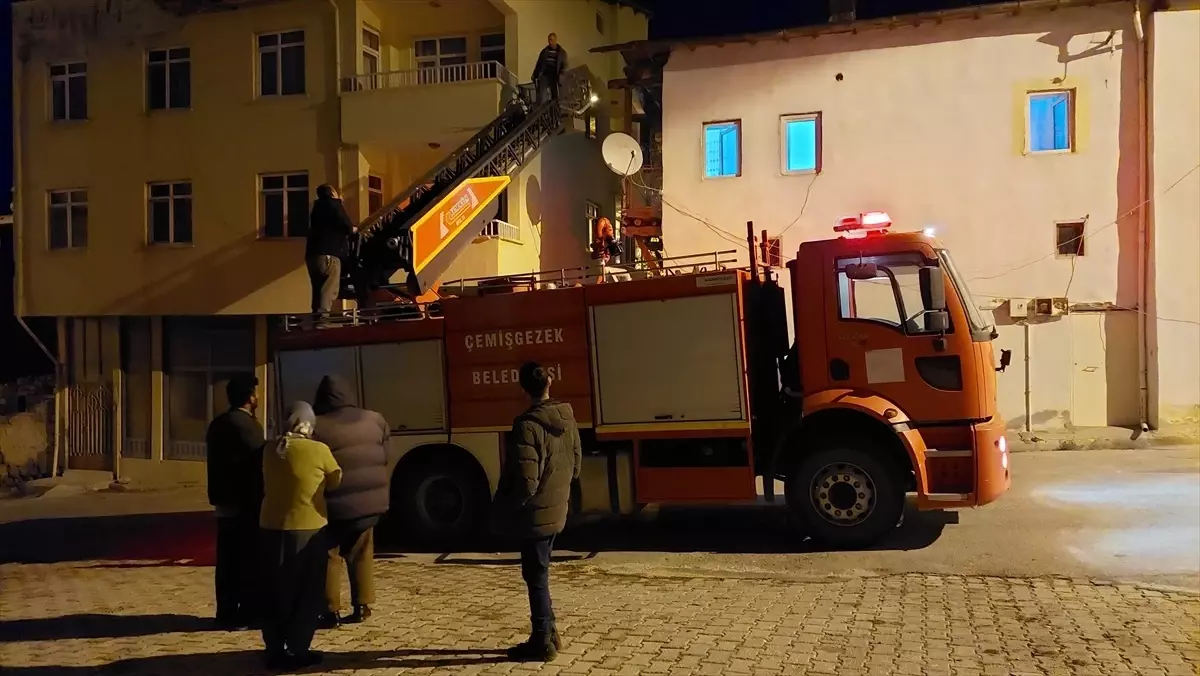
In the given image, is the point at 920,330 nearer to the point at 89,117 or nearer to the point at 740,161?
the point at 740,161

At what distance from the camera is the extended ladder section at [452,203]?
1088 cm

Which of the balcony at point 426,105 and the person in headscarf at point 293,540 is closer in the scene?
the person in headscarf at point 293,540

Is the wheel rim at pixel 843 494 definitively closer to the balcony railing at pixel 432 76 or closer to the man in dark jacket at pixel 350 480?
the man in dark jacket at pixel 350 480

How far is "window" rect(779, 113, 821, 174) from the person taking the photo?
15242mm

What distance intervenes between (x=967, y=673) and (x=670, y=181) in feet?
40.0

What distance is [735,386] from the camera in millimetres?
7828

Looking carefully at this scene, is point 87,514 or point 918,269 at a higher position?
point 918,269

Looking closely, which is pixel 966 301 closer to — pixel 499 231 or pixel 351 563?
pixel 351 563

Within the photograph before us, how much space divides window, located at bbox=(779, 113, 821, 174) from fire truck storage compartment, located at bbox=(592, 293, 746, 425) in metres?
8.21

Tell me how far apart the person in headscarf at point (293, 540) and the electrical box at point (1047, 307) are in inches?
482

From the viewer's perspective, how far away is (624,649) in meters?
5.30

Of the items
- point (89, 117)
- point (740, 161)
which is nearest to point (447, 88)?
point (740, 161)

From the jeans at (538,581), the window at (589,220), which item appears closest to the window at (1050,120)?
the window at (589,220)

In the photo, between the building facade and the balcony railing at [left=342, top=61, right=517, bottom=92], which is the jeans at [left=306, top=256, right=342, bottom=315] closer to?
the balcony railing at [left=342, top=61, right=517, bottom=92]
